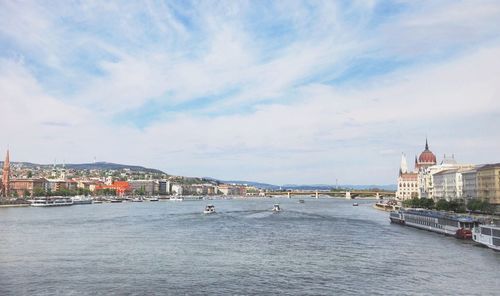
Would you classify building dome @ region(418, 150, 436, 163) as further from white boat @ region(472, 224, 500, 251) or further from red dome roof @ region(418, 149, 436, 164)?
white boat @ region(472, 224, 500, 251)

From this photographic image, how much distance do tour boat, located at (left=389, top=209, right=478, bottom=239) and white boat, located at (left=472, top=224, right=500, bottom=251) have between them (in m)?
3.94

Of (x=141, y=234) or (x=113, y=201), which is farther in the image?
(x=113, y=201)

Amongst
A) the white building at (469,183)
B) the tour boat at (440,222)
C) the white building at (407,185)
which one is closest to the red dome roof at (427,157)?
the white building at (407,185)

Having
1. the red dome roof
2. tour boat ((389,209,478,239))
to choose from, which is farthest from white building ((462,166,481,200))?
the red dome roof

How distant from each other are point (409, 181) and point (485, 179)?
79.1 meters

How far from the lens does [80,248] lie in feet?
135

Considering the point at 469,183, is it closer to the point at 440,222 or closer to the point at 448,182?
the point at 448,182

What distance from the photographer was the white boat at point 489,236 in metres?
41.2

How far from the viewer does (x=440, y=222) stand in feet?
186

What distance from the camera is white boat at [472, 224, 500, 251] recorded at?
4124 centimetres

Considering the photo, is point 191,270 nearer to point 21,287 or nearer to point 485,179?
point 21,287

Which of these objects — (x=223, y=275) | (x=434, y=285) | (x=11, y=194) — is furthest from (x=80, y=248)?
(x=11, y=194)

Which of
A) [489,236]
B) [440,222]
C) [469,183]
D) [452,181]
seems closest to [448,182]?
[452,181]

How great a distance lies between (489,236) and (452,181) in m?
75.6
